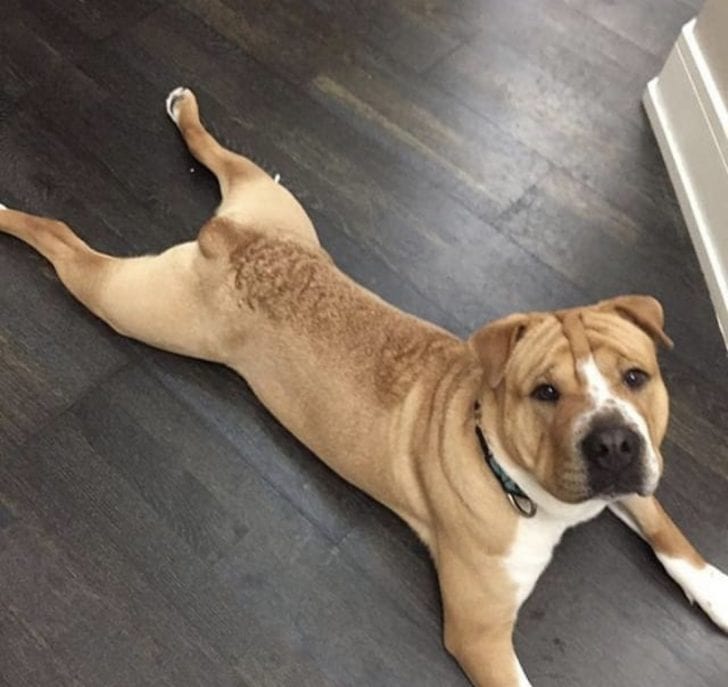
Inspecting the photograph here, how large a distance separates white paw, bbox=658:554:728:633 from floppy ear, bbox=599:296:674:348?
0.60 meters

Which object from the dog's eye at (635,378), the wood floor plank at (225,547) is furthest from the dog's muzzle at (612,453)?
the wood floor plank at (225,547)

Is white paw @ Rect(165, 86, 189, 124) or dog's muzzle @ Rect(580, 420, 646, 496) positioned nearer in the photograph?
dog's muzzle @ Rect(580, 420, 646, 496)

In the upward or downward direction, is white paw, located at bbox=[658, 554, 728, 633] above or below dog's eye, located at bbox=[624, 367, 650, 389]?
below

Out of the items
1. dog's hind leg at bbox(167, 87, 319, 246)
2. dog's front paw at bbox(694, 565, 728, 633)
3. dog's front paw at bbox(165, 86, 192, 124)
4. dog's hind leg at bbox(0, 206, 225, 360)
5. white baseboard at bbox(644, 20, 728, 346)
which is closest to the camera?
dog's front paw at bbox(694, 565, 728, 633)

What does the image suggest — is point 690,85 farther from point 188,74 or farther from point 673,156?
point 188,74

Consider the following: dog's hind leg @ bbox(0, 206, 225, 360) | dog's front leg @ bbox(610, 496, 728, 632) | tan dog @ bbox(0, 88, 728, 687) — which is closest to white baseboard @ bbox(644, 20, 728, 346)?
dog's front leg @ bbox(610, 496, 728, 632)

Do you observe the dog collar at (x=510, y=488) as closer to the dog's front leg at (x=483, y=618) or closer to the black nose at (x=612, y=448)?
the dog's front leg at (x=483, y=618)

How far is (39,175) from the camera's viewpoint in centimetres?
278

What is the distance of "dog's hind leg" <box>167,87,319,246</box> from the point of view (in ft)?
7.68

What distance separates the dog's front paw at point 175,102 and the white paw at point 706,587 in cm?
190

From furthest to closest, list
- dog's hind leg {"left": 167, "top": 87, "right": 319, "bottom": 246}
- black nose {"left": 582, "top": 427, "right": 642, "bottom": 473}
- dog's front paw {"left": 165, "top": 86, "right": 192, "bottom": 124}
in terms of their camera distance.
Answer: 1. dog's front paw {"left": 165, "top": 86, "right": 192, "bottom": 124}
2. dog's hind leg {"left": 167, "top": 87, "right": 319, "bottom": 246}
3. black nose {"left": 582, "top": 427, "right": 642, "bottom": 473}

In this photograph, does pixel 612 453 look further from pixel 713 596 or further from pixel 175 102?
pixel 175 102

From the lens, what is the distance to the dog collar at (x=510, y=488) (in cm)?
180

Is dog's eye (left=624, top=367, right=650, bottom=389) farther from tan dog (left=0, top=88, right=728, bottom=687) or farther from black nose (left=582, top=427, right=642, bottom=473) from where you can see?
black nose (left=582, top=427, right=642, bottom=473)
